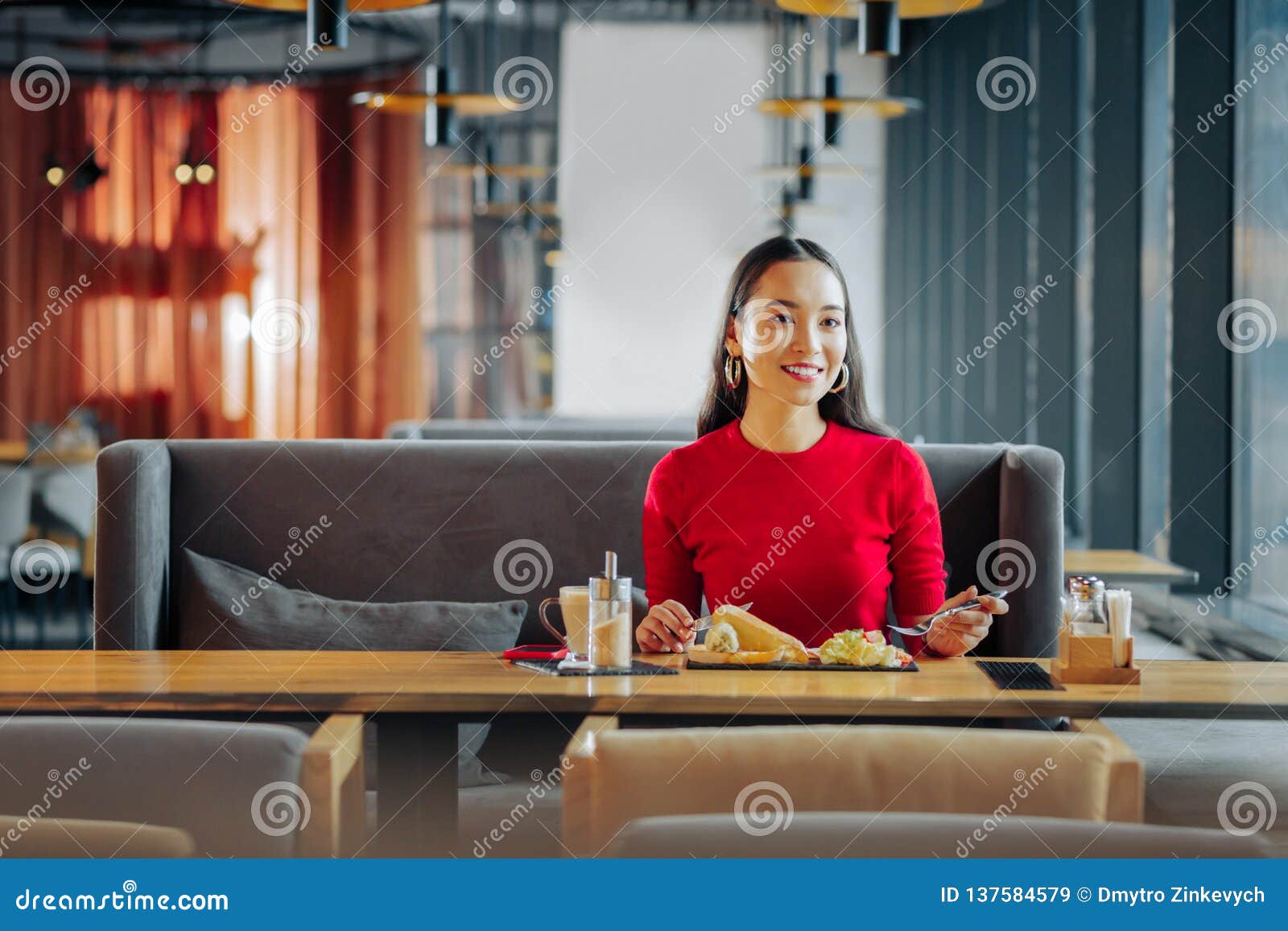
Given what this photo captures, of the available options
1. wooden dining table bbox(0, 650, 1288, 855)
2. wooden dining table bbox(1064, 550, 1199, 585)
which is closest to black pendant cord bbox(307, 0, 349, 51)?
wooden dining table bbox(0, 650, 1288, 855)

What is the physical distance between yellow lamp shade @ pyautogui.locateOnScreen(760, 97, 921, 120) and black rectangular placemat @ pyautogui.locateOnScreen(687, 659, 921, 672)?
306 centimetres

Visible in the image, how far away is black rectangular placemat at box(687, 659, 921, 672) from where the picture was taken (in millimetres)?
1770

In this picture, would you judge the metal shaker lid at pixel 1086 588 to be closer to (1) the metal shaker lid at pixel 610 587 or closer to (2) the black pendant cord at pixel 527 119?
(1) the metal shaker lid at pixel 610 587

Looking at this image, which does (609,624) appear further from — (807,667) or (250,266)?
(250,266)

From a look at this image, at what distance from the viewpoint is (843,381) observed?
2.15 metres

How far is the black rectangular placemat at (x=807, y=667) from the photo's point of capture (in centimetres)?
177

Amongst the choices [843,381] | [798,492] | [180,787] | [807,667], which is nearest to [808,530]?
[798,492]

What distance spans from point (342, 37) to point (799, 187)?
4689mm

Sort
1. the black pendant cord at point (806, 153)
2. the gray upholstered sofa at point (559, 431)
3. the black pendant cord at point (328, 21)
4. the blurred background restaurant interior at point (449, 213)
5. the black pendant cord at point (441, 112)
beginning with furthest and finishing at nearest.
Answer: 1. the blurred background restaurant interior at point (449, 213)
2. the black pendant cord at point (806, 153)
3. the gray upholstered sofa at point (559, 431)
4. the black pendant cord at point (441, 112)
5. the black pendant cord at point (328, 21)

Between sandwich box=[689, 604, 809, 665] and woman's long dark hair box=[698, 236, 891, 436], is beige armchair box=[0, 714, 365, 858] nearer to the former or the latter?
sandwich box=[689, 604, 809, 665]

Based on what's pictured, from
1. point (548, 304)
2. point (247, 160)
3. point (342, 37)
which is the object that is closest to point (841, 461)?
point (342, 37)

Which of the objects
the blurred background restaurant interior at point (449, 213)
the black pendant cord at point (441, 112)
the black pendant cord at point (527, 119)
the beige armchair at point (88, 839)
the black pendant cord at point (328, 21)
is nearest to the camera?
the beige armchair at point (88, 839)

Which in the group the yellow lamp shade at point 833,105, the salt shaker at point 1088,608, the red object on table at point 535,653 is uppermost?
the yellow lamp shade at point 833,105

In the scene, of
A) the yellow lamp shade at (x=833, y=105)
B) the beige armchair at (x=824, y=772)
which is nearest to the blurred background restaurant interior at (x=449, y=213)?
the yellow lamp shade at (x=833, y=105)
